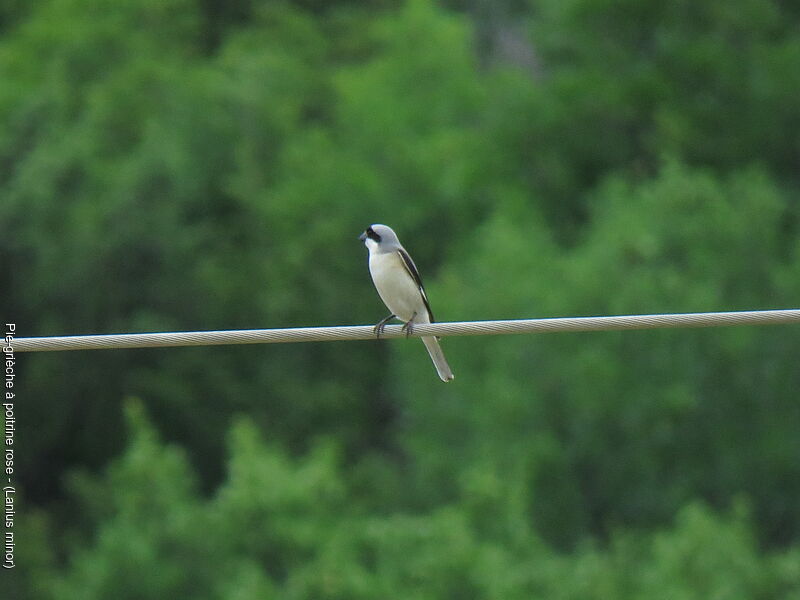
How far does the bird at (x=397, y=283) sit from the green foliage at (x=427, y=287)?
18.5 m

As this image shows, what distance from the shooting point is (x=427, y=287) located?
34.9m

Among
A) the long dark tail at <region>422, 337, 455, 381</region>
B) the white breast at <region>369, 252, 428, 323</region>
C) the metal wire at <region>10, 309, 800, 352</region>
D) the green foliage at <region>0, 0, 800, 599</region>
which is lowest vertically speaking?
the metal wire at <region>10, 309, 800, 352</region>

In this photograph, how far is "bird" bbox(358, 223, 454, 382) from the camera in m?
9.53

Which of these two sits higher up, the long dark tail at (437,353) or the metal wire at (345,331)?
the long dark tail at (437,353)

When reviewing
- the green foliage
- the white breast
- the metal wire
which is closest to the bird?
the white breast

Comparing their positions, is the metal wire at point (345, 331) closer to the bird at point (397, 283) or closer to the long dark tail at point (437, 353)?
the bird at point (397, 283)

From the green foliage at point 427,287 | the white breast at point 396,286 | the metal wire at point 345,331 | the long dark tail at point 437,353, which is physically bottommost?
the metal wire at point 345,331

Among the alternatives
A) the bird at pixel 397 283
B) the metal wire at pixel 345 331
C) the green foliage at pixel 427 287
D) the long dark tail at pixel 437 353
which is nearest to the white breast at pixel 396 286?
the bird at pixel 397 283

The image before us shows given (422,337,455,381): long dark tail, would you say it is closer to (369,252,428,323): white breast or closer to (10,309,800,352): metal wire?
(369,252,428,323): white breast

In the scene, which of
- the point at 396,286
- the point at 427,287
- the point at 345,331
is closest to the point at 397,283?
the point at 396,286

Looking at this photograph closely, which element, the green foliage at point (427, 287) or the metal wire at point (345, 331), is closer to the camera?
the metal wire at point (345, 331)

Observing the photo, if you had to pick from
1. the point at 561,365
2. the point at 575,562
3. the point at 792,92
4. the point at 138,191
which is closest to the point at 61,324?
the point at 138,191

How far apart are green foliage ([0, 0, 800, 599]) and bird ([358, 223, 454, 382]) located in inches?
728

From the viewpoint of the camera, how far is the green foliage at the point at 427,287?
3162 cm
